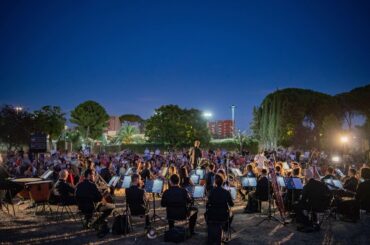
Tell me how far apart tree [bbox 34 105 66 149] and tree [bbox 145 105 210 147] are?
13172 millimetres

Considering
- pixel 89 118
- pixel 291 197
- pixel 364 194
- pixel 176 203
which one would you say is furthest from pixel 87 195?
pixel 89 118

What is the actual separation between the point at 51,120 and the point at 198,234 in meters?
43.7

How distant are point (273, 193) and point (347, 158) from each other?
19.7 metres

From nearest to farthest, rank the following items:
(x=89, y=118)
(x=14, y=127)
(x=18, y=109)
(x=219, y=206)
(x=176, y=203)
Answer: (x=219, y=206)
(x=176, y=203)
(x=14, y=127)
(x=18, y=109)
(x=89, y=118)

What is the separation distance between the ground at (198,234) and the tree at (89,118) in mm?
64616

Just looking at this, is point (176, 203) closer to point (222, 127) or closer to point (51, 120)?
point (51, 120)

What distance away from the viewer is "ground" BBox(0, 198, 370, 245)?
821cm

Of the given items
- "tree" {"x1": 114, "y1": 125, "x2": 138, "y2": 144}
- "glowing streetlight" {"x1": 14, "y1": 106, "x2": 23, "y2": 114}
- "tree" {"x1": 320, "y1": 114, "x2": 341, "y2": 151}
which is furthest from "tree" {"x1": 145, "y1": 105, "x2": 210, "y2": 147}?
"glowing streetlight" {"x1": 14, "y1": 106, "x2": 23, "y2": 114}

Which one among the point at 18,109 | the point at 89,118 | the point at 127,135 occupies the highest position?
the point at 89,118

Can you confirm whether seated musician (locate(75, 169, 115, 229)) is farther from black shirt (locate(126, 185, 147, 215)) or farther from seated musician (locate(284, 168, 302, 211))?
seated musician (locate(284, 168, 302, 211))

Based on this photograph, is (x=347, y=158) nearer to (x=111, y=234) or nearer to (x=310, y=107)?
(x=111, y=234)

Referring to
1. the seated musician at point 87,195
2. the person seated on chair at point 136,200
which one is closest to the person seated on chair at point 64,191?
the seated musician at point 87,195

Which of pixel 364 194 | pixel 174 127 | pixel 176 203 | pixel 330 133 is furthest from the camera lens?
pixel 174 127

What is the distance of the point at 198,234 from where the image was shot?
8859 mm
